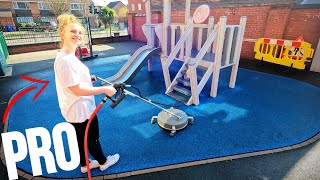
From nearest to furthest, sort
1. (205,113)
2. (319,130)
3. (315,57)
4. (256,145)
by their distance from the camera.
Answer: (256,145)
(319,130)
(205,113)
(315,57)

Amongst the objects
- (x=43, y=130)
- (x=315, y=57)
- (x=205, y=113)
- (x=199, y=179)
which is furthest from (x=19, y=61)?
(x=315, y=57)

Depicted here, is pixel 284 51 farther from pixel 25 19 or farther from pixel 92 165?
pixel 25 19

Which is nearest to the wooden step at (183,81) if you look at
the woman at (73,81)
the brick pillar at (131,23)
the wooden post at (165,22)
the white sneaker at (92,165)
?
the wooden post at (165,22)

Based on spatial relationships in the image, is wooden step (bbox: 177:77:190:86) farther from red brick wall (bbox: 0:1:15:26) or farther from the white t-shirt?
red brick wall (bbox: 0:1:15:26)

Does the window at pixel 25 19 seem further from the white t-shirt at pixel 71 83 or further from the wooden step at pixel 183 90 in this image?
the white t-shirt at pixel 71 83

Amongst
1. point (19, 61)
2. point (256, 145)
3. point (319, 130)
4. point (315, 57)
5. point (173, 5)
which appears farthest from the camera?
point (173, 5)

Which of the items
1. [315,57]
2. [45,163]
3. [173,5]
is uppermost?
[173,5]

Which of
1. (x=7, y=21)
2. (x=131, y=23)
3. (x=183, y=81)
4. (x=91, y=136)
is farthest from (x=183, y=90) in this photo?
(x=7, y=21)

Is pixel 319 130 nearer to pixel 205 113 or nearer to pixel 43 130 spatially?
pixel 205 113

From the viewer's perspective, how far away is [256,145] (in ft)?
10.1

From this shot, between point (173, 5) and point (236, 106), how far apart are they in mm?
10684

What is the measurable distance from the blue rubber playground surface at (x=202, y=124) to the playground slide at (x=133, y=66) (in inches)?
23.7

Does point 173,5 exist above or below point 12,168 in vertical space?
above

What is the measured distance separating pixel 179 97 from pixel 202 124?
1297 millimetres
